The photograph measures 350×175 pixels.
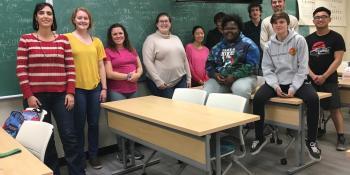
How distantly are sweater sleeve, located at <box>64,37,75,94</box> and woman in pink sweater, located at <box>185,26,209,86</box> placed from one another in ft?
5.84

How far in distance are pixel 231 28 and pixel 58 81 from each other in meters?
1.84

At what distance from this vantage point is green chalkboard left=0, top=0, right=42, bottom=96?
3.09 metres

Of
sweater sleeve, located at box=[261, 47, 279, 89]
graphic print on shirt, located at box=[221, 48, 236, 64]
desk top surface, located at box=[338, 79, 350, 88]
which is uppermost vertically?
graphic print on shirt, located at box=[221, 48, 236, 64]

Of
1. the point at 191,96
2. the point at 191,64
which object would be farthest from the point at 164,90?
the point at 191,96

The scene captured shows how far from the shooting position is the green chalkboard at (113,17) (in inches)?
123

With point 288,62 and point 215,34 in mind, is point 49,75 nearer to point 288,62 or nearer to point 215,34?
point 288,62

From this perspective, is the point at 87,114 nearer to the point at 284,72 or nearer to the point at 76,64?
the point at 76,64

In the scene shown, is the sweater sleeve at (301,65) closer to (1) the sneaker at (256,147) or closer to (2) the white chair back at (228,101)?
(1) the sneaker at (256,147)

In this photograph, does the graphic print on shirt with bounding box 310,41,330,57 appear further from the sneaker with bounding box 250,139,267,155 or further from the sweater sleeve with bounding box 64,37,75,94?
the sweater sleeve with bounding box 64,37,75,94

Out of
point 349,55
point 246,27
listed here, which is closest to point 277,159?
point 246,27

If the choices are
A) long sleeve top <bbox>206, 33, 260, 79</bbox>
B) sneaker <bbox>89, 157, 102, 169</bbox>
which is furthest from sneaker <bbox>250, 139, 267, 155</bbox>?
sneaker <bbox>89, 157, 102, 169</bbox>

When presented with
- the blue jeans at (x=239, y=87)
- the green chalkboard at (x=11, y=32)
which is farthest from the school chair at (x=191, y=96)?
the green chalkboard at (x=11, y=32)

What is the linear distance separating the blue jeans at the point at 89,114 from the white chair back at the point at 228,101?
1166 mm

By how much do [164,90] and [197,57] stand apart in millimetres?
704
